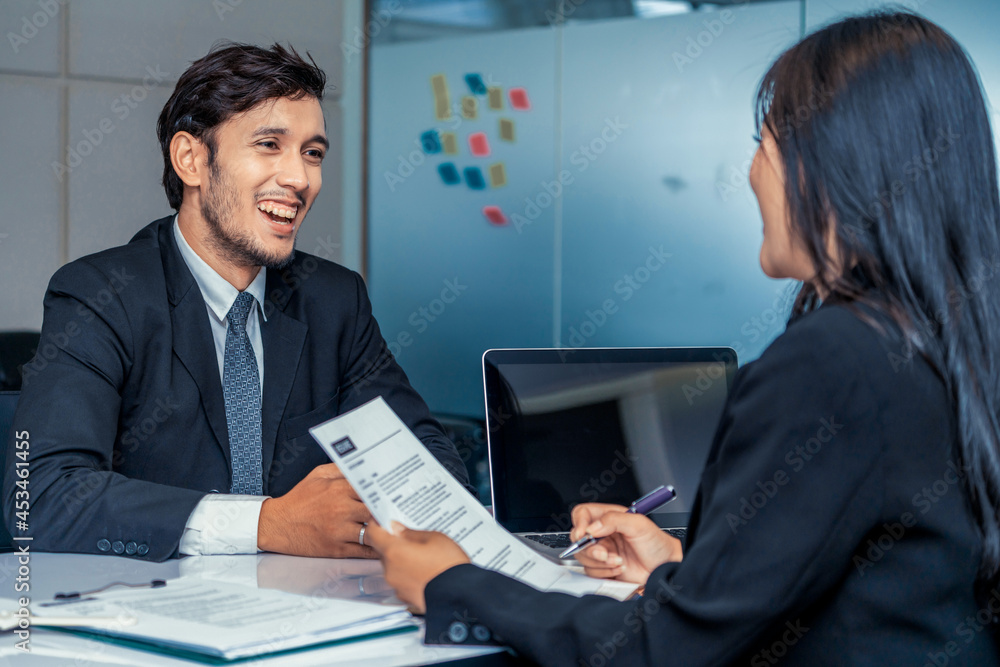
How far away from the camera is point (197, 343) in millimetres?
1633

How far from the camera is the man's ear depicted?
179 cm

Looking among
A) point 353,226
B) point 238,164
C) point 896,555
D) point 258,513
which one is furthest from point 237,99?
point 353,226

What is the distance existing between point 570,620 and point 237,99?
1244mm

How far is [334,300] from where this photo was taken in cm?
191

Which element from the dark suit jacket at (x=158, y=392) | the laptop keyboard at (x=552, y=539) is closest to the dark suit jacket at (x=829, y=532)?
the laptop keyboard at (x=552, y=539)

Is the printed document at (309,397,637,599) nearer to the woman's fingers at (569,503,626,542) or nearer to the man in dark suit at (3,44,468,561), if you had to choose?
the woman's fingers at (569,503,626,542)

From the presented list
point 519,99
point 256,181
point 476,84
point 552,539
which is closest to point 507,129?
point 519,99

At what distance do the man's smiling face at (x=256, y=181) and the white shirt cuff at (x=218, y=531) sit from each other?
0.61 m

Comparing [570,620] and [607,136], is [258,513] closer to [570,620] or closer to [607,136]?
[570,620]

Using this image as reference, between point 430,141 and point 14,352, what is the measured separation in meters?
2.08

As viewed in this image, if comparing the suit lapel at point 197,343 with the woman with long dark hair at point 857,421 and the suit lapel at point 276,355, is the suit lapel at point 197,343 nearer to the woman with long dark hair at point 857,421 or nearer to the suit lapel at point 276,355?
the suit lapel at point 276,355

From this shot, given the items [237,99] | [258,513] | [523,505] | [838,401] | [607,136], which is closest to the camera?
[838,401]

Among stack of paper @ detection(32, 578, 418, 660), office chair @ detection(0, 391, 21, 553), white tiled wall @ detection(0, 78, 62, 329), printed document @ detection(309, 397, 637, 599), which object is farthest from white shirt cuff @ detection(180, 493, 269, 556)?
white tiled wall @ detection(0, 78, 62, 329)

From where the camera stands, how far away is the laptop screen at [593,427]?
1439 millimetres
